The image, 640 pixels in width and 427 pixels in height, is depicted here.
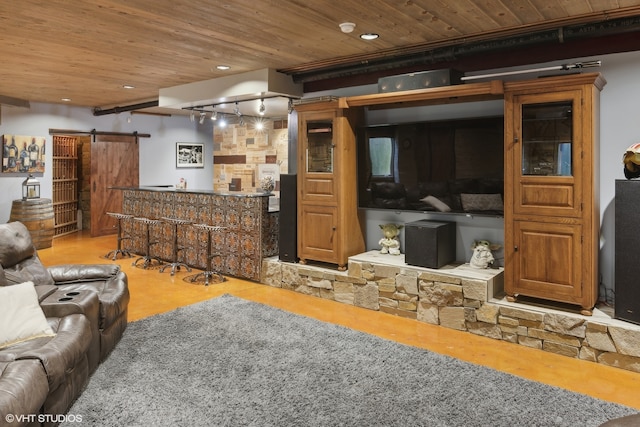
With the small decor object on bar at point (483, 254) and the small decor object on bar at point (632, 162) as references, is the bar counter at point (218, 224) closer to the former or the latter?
the small decor object on bar at point (483, 254)

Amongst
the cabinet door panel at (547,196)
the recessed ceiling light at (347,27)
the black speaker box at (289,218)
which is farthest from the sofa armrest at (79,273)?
the cabinet door panel at (547,196)

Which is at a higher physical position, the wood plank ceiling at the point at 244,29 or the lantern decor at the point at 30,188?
the wood plank ceiling at the point at 244,29

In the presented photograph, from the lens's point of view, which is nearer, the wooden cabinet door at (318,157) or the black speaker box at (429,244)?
the black speaker box at (429,244)

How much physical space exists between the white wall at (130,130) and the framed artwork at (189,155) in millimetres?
93

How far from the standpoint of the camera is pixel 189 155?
10438 millimetres

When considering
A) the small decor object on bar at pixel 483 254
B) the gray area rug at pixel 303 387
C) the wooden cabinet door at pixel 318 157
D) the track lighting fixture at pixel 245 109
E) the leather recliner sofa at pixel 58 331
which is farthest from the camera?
the track lighting fixture at pixel 245 109

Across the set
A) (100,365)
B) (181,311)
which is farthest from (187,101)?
(100,365)

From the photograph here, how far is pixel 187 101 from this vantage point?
6.24 m

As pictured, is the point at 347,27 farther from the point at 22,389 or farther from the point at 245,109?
the point at 245,109

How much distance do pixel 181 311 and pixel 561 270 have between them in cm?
336

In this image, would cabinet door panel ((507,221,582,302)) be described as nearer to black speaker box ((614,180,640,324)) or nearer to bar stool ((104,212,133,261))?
black speaker box ((614,180,640,324))

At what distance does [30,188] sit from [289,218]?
558 centimetres

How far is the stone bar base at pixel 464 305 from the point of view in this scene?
11.2 feet

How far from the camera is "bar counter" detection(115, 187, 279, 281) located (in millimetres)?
5699
